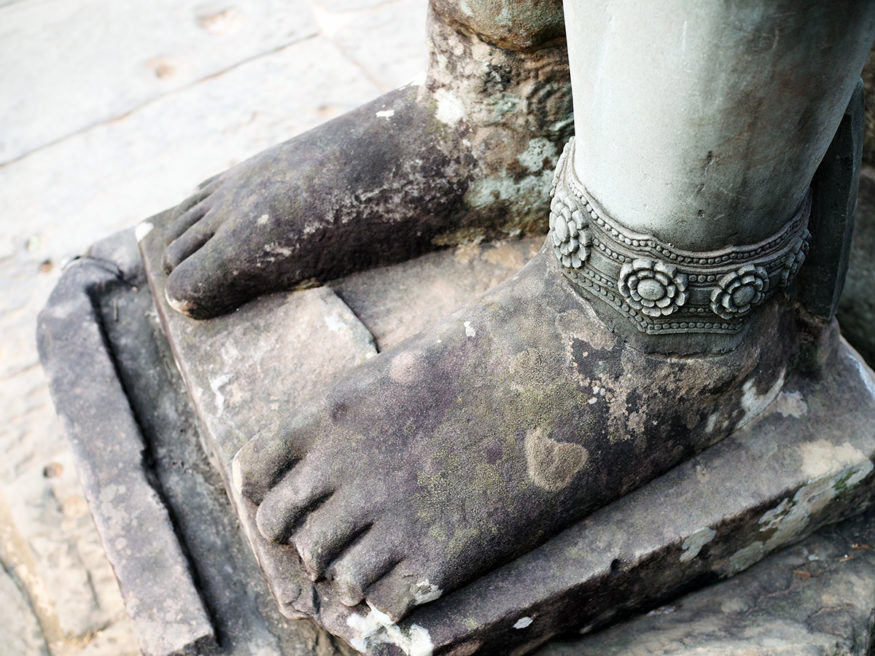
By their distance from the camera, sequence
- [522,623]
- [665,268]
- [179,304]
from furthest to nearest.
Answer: [179,304] → [522,623] → [665,268]

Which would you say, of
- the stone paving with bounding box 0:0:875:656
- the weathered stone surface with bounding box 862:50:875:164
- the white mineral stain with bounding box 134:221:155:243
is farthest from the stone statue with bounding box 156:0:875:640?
the stone paving with bounding box 0:0:875:656

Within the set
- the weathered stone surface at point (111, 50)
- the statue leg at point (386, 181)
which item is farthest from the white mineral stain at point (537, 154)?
the weathered stone surface at point (111, 50)

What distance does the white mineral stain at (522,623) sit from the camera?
96 cm

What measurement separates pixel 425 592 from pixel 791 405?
19.3 inches

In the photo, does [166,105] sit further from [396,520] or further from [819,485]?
[819,485]

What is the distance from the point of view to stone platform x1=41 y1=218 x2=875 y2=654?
0.97 meters

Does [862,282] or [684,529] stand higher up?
[684,529]

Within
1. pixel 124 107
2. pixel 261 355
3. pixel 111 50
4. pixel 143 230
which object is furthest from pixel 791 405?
pixel 111 50

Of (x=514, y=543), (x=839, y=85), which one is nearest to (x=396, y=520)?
(x=514, y=543)

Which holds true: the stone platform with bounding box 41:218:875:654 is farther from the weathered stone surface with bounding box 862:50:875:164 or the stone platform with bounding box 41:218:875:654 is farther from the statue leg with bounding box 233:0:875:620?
the weathered stone surface with bounding box 862:50:875:164

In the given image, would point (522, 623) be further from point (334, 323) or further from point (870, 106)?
point (870, 106)

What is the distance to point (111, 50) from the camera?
221cm

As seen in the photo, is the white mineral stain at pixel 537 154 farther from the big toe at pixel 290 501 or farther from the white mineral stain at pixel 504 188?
the big toe at pixel 290 501

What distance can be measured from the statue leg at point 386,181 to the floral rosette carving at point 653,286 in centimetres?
32
